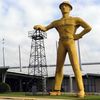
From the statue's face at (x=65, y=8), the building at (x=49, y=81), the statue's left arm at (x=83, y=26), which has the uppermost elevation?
the statue's face at (x=65, y=8)

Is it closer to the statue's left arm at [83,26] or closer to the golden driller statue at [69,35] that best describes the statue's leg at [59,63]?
the golden driller statue at [69,35]

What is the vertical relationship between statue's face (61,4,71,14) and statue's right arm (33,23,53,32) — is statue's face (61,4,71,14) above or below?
above

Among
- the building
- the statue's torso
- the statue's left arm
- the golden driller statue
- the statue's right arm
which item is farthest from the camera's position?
the building

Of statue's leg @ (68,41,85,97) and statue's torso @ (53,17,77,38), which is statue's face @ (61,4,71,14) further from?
statue's leg @ (68,41,85,97)

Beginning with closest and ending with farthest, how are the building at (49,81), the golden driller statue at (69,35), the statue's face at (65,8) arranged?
1. the golden driller statue at (69,35)
2. the statue's face at (65,8)
3. the building at (49,81)

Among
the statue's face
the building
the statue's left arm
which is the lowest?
the building

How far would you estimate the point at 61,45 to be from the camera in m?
27.7

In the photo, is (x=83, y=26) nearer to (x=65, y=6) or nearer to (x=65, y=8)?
(x=65, y=8)

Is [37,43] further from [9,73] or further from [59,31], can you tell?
[59,31]

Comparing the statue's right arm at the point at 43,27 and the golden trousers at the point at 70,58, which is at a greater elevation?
the statue's right arm at the point at 43,27

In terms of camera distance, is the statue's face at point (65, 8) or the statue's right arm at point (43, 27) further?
the statue's right arm at point (43, 27)

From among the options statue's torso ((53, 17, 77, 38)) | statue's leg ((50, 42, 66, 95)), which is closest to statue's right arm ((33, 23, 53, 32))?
statue's torso ((53, 17, 77, 38))

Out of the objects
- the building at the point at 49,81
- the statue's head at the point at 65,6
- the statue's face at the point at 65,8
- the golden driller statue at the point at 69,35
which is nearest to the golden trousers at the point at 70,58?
the golden driller statue at the point at 69,35

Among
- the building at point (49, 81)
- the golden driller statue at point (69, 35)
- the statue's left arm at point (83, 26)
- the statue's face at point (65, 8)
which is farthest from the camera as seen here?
the building at point (49, 81)
